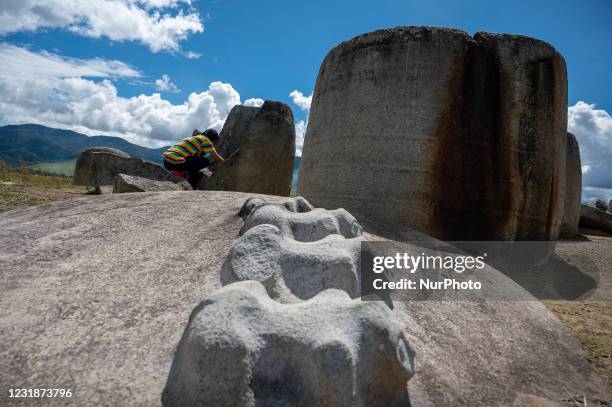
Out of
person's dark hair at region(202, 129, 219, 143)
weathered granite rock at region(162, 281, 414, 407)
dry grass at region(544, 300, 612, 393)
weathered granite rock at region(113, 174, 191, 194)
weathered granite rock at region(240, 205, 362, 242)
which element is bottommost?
dry grass at region(544, 300, 612, 393)

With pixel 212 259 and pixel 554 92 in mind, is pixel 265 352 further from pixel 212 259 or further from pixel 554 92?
pixel 554 92

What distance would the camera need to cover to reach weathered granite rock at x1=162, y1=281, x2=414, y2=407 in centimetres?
139

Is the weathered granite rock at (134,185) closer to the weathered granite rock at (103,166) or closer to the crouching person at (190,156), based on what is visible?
the crouching person at (190,156)

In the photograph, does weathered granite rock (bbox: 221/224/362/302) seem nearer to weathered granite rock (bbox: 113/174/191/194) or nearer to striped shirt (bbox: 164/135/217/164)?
striped shirt (bbox: 164/135/217/164)

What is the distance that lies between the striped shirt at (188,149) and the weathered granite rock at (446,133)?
2778 millimetres

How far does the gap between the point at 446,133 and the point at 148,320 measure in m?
3.05

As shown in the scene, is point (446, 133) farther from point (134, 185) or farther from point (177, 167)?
point (134, 185)

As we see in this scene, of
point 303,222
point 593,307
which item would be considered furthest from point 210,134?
point 593,307

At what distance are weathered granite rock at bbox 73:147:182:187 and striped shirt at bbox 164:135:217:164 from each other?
13.5 feet

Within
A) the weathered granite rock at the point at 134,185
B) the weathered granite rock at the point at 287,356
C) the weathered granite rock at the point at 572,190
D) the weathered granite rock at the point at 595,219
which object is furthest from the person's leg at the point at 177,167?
the weathered granite rock at the point at 595,219

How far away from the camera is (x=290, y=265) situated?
202 centimetres

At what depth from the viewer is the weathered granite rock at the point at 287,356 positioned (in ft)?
4.55

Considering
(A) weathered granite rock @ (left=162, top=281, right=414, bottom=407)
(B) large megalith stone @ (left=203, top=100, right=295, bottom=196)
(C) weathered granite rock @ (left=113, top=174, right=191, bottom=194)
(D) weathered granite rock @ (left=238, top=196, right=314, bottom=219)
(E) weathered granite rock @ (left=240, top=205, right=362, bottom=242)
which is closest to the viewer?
(A) weathered granite rock @ (left=162, top=281, right=414, bottom=407)

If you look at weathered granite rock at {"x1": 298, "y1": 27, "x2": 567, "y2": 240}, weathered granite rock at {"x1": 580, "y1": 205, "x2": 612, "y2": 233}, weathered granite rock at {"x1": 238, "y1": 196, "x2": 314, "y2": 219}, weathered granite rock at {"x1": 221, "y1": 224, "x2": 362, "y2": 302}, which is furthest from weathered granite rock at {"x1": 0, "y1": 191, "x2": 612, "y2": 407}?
weathered granite rock at {"x1": 580, "y1": 205, "x2": 612, "y2": 233}
